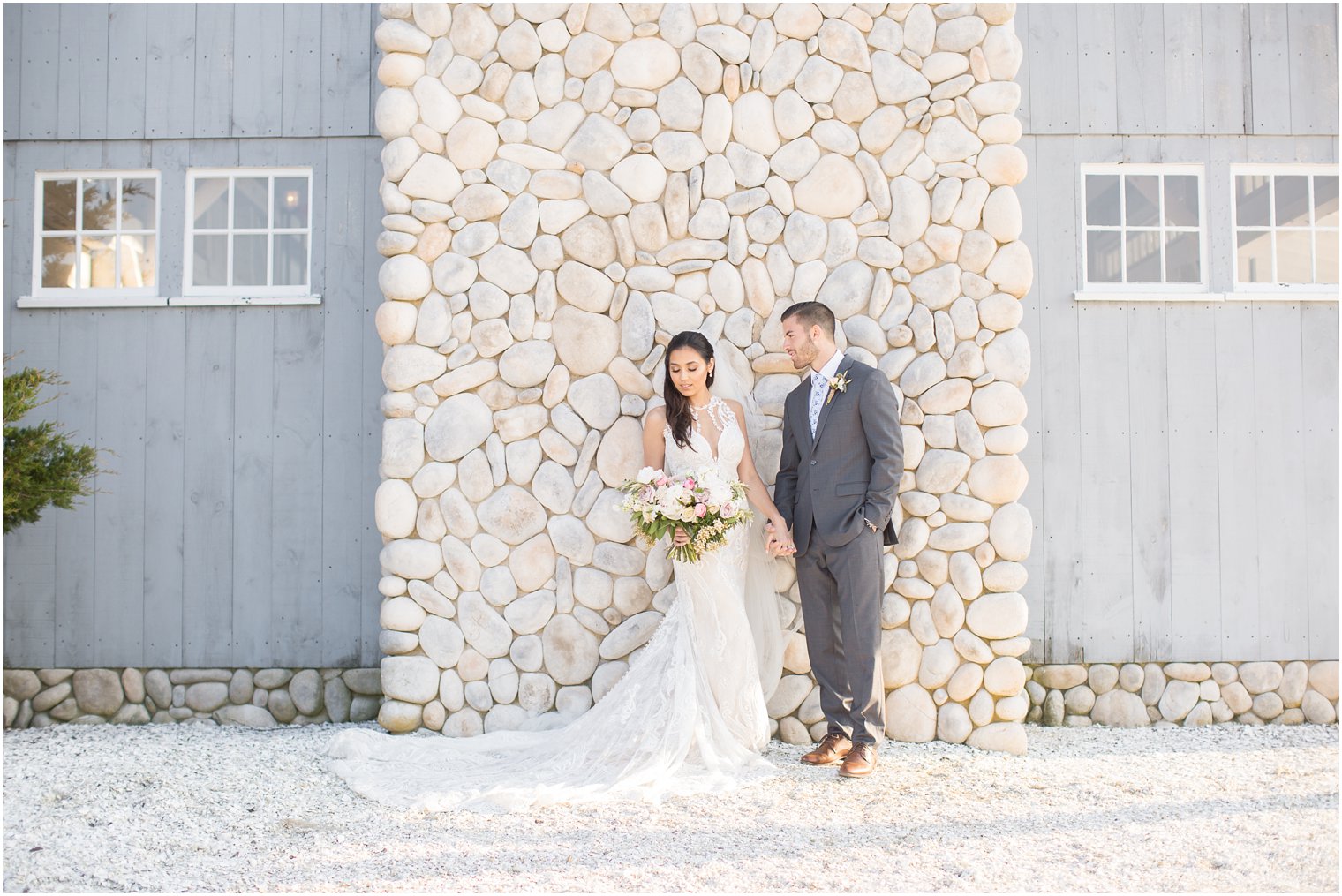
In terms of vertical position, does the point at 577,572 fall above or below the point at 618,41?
below

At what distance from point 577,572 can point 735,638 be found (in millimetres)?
890

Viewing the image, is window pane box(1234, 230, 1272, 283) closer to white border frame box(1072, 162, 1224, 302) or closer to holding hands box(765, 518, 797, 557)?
white border frame box(1072, 162, 1224, 302)

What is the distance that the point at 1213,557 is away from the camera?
5395 millimetres

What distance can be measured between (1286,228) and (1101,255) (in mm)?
1113

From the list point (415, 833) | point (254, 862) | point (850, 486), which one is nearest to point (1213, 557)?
point (850, 486)

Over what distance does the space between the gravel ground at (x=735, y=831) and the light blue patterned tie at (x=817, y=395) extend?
1563 millimetres

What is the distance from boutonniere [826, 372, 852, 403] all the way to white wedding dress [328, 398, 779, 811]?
1.50ft

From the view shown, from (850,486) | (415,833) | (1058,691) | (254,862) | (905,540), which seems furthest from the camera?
(1058,691)

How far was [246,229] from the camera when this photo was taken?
18.2 feet

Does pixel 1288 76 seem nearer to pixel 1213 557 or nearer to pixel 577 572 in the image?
pixel 1213 557

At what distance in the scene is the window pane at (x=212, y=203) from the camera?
557cm

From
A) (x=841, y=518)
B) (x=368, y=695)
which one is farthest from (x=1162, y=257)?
(x=368, y=695)

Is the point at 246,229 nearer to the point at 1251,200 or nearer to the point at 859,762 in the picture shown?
the point at 859,762

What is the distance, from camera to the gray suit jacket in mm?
4141
